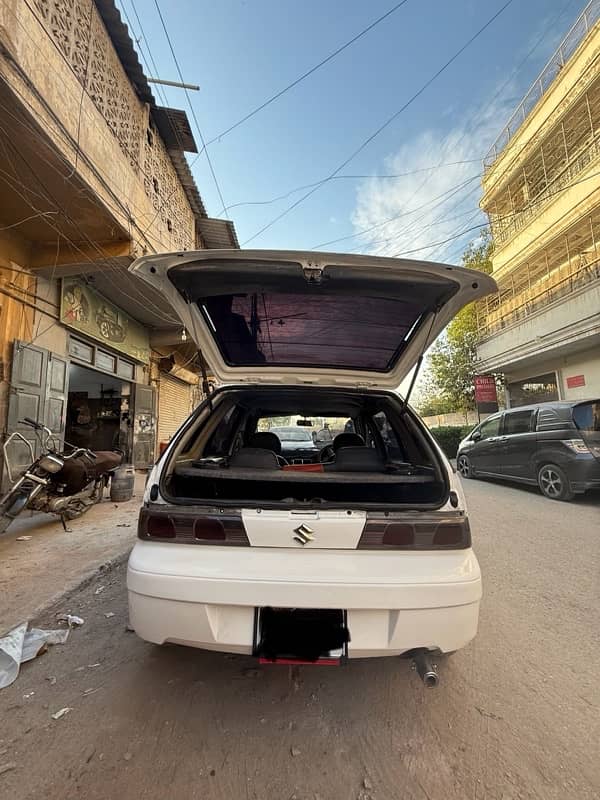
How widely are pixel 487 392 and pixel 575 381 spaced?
3.06 meters

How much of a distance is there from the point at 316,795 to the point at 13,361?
248 inches

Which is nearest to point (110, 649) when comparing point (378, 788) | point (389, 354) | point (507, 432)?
point (378, 788)

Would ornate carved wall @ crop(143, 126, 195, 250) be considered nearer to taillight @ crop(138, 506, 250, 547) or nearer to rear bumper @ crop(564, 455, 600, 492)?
taillight @ crop(138, 506, 250, 547)

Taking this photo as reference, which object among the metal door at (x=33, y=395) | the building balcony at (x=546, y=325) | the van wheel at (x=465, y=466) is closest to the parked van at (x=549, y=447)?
the van wheel at (x=465, y=466)

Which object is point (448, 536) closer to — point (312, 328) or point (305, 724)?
point (305, 724)

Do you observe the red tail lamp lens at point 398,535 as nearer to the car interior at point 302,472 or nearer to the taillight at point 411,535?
the taillight at point 411,535

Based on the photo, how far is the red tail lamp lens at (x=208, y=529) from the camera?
1553mm

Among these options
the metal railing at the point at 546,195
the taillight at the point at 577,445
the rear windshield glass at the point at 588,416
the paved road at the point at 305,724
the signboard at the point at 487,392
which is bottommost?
the paved road at the point at 305,724

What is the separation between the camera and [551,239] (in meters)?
11.4

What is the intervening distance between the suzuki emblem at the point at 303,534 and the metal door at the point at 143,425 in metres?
8.66

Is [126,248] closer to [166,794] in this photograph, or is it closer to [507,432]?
[166,794]

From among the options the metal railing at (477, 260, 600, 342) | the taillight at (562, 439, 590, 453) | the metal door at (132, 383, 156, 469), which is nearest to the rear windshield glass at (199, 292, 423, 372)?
the taillight at (562, 439, 590, 453)

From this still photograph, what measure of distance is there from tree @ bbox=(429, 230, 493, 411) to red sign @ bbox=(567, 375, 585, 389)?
6.29 metres

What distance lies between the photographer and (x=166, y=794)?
1.25m
